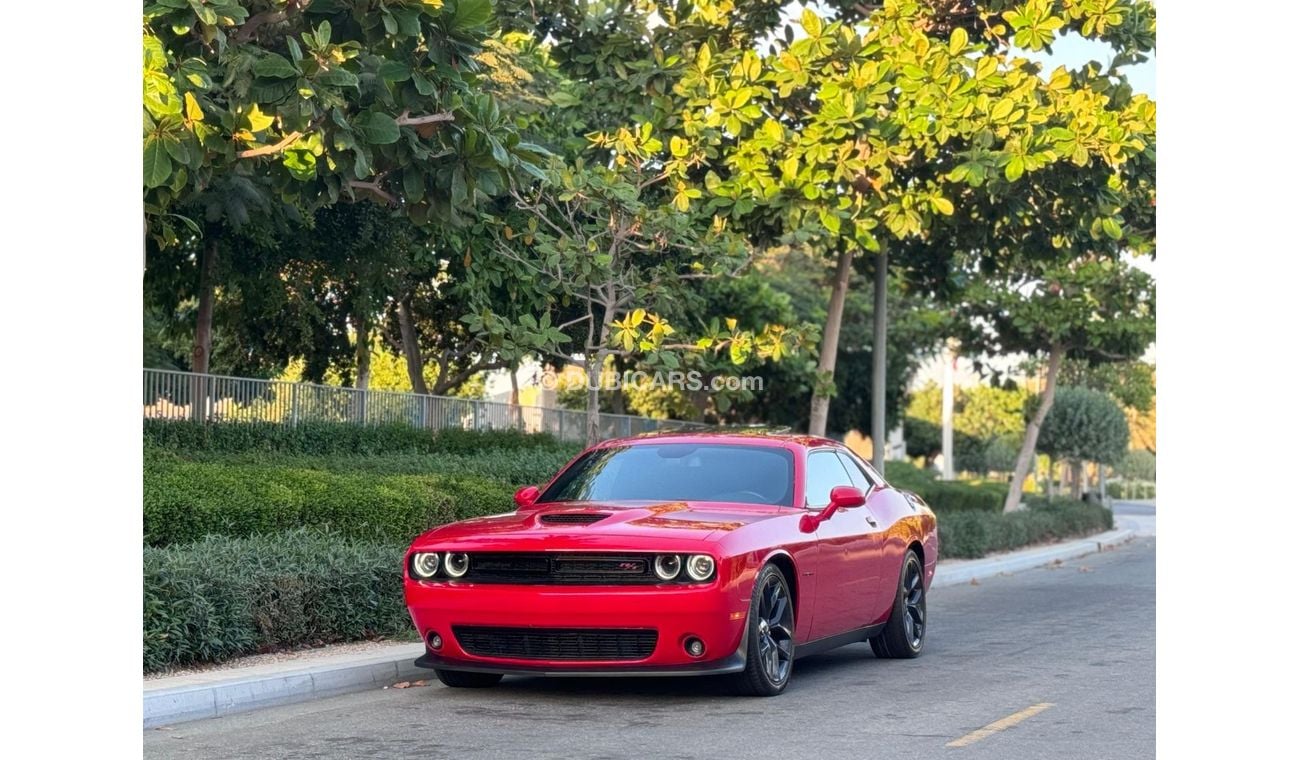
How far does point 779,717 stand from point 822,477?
2565 millimetres

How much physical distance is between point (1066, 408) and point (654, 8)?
1083 inches

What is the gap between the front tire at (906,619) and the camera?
483 inches

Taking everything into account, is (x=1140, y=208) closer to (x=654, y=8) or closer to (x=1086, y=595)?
(x=1086, y=595)

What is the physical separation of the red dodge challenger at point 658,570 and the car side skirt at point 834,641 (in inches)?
0.9

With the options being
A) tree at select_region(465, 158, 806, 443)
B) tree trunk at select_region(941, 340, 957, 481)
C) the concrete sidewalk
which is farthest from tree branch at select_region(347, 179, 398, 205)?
tree trunk at select_region(941, 340, 957, 481)

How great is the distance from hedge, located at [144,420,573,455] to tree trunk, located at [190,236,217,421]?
0.90ft

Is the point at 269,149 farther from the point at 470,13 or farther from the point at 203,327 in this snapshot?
the point at 203,327

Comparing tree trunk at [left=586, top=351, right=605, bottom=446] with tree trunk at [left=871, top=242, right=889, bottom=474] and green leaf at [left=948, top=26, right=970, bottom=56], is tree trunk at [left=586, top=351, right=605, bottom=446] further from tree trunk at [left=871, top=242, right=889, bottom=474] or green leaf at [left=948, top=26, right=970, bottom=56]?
tree trunk at [left=871, top=242, right=889, bottom=474]

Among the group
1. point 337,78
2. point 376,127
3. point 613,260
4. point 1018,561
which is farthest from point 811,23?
point 1018,561

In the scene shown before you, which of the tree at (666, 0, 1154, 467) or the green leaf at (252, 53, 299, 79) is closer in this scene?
the green leaf at (252, 53, 299, 79)

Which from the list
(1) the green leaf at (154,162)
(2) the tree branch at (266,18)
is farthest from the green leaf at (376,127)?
(1) the green leaf at (154,162)

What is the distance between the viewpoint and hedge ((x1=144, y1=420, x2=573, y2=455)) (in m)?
17.1

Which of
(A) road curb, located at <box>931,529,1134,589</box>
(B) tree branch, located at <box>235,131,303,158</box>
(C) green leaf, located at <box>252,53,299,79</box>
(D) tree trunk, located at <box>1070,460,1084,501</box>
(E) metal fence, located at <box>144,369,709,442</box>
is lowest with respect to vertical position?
(A) road curb, located at <box>931,529,1134,589</box>

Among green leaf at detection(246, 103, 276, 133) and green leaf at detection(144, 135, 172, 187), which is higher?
green leaf at detection(246, 103, 276, 133)
